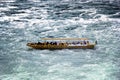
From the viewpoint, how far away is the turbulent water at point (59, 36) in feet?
198

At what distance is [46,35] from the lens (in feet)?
272

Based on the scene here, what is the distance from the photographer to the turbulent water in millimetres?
60344

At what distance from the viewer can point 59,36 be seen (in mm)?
81812

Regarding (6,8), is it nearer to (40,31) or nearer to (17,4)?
(17,4)

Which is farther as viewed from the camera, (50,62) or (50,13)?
(50,13)

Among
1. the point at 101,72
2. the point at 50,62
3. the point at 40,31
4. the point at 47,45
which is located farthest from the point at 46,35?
the point at 101,72

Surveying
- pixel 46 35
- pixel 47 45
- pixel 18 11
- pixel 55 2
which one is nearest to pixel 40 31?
pixel 46 35

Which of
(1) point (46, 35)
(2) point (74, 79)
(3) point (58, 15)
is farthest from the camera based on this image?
(3) point (58, 15)

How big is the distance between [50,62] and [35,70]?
15.4 feet

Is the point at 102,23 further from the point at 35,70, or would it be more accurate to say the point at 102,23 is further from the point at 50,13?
the point at 35,70

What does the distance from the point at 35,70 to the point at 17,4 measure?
72063 millimetres

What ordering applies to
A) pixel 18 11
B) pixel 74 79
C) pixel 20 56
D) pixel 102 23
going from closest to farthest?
pixel 74 79 < pixel 20 56 < pixel 102 23 < pixel 18 11

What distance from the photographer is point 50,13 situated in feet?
362

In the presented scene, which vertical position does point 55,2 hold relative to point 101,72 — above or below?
above
